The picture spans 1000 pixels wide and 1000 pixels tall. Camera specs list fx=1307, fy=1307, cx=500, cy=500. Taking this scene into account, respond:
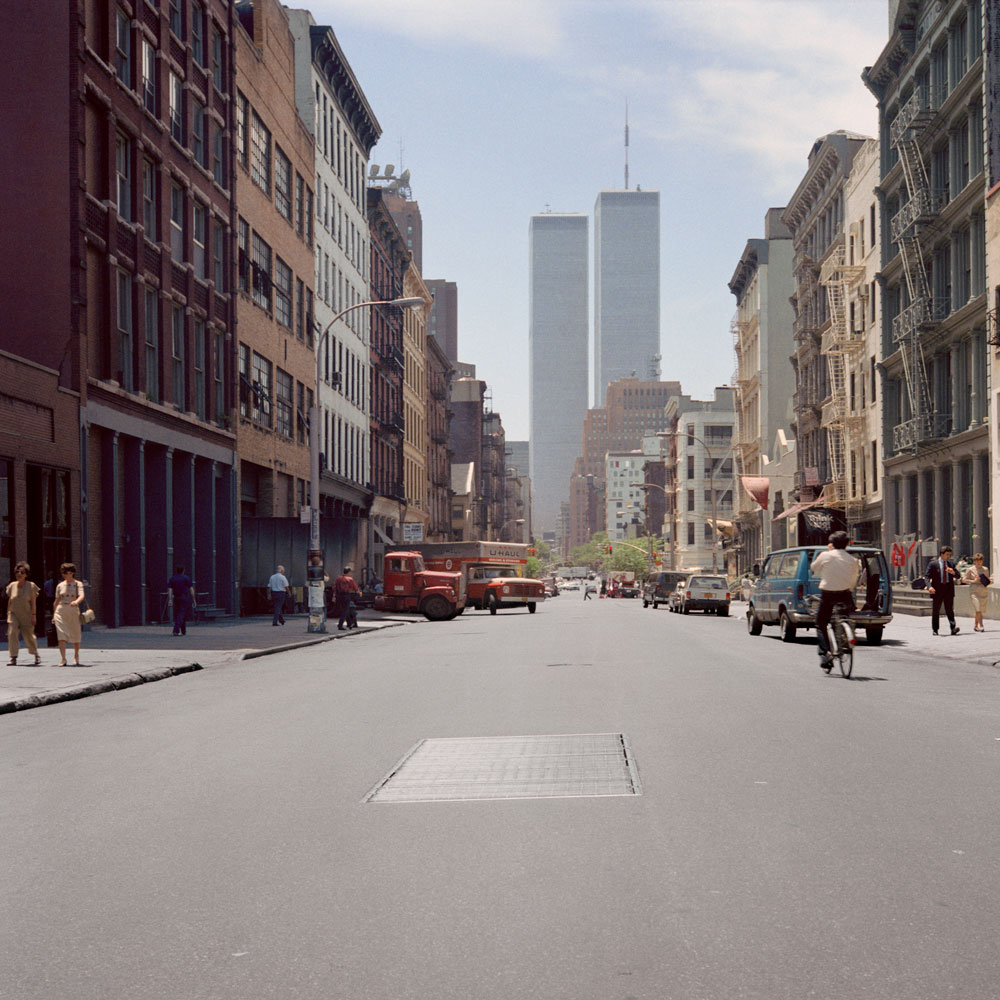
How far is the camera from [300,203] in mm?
52344

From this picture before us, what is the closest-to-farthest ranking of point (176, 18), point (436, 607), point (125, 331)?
point (125, 331) → point (176, 18) → point (436, 607)

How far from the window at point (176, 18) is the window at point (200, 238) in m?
4.78

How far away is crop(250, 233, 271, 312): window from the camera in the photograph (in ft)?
146

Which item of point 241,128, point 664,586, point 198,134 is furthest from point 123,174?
point 664,586

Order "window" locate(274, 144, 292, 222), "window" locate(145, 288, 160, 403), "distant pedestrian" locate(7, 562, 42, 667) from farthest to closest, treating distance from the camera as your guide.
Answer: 1. "window" locate(274, 144, 292, 222)
2. "window" locate(145, 288, 160, 403)
3. "distant pedestrian" locate(7, 562, 42, 667)

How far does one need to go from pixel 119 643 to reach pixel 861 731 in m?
18.0

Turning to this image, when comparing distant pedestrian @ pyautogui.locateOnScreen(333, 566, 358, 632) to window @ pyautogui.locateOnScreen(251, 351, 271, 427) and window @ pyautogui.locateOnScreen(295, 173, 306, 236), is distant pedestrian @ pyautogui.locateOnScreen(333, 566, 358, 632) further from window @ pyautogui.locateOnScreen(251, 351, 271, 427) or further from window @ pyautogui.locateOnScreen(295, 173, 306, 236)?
window @ pyautogui.locateOnScreen(295, 173, 306, 236)

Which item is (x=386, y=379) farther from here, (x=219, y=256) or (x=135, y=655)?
(x=135, y=655)

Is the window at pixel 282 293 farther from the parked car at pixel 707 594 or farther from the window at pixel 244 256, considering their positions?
the parked car at pixel 707 594

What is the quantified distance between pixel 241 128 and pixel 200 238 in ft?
21.5

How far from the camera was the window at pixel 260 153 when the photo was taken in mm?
44812

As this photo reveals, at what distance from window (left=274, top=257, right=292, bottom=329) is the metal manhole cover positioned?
38840 mm

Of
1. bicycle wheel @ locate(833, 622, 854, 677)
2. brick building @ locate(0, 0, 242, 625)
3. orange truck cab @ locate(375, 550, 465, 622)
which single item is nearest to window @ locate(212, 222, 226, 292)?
brick building @ locate(0, 0, 242, 625)

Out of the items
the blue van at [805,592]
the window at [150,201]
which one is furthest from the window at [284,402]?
the blue van at [805,592]
